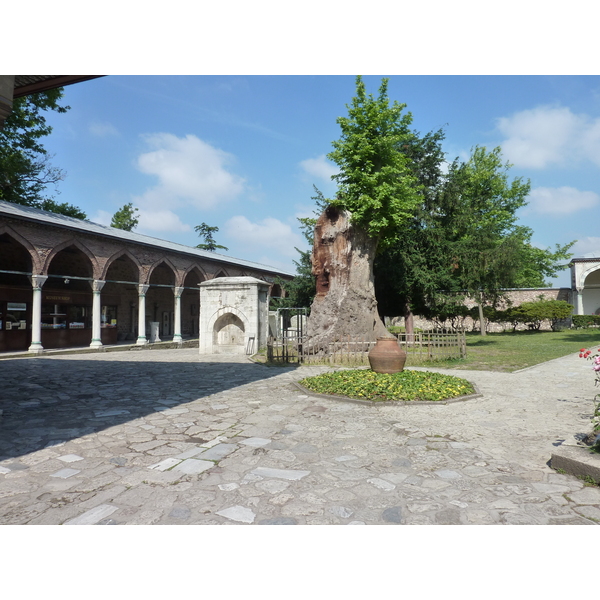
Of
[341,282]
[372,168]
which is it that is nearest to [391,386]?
[341,282]

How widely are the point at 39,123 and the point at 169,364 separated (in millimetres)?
15795

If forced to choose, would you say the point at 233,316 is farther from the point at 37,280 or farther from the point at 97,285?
the point at 37,280

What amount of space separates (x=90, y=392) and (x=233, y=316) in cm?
1031

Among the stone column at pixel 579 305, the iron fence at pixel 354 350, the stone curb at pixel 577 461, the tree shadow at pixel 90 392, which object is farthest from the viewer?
the stone column at pixel 579 305

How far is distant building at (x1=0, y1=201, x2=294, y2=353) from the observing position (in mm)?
16922

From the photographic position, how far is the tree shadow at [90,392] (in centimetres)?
546

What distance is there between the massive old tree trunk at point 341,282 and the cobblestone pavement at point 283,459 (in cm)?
679

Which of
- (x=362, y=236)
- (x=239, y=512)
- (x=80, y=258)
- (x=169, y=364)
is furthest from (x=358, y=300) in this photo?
(x=80, y=258)

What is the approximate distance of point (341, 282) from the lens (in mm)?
15227

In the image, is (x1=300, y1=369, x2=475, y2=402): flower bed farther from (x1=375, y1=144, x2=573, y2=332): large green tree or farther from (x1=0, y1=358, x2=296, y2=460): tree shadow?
(x1=375, y1=144, x2=573, y2=332): large green tree

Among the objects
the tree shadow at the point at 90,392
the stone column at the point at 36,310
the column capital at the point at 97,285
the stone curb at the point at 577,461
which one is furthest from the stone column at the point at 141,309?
the stone curb at the point at 577,461

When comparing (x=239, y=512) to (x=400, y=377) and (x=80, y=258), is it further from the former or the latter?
(x=80, y=258)

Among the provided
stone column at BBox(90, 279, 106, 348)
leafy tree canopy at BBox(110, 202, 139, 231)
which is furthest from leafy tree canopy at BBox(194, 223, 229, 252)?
stone column at BBox(90, 279, 106, 348)

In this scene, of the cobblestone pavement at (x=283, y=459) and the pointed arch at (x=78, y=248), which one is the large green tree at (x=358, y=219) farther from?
the pointed arch at (x=78, y=248)
